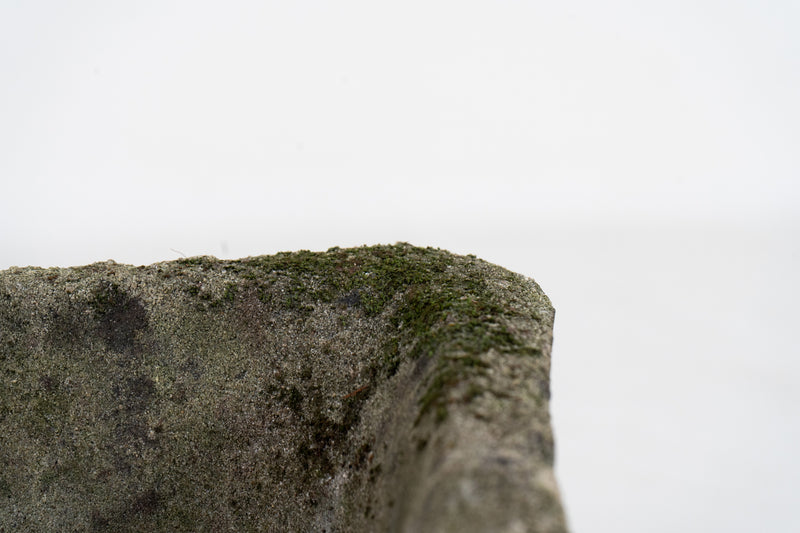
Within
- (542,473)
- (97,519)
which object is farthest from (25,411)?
(542,473)

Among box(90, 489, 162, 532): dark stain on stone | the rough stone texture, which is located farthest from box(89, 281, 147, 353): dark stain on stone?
box(90, 489, 162, 532): dark stain on stone

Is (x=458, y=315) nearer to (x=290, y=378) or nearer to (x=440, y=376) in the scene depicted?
(x=440, y=376)

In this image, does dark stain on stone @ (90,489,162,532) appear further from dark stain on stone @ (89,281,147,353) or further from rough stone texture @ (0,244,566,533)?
dark stain on stone @ (89,281,147,353)

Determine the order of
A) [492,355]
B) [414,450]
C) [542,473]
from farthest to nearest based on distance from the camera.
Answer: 1. [492,355]
2. [414,450]
3. [542,473]

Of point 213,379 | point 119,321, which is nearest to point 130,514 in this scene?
point 213,379

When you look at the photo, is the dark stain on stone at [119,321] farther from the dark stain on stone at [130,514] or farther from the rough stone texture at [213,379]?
the dark stain on stone at [130,514]

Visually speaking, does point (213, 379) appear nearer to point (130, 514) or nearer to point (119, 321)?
point (119, 321)
